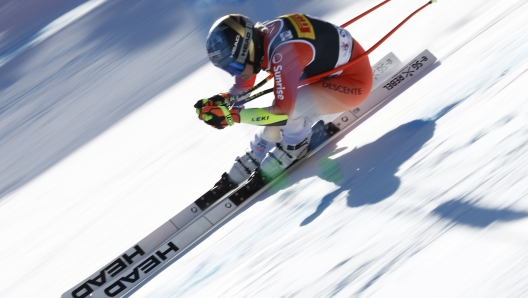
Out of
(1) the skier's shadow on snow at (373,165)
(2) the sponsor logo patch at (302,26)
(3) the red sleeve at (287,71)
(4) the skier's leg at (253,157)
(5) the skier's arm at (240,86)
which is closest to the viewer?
(1) the skier's shadow on snow at (373,165)

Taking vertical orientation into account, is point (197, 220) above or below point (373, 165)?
above

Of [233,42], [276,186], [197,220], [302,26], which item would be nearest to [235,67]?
[233,42]

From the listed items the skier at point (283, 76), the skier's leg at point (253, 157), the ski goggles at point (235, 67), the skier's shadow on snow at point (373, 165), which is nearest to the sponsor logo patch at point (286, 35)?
the skier at point (283, 76)

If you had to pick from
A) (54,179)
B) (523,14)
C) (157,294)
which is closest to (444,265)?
(157,294)

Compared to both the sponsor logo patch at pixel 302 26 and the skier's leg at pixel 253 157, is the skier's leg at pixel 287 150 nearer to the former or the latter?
the skier's leg at pixel 253 157

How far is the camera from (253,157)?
4262mm

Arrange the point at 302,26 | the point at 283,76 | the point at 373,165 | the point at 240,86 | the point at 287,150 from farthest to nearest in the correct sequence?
the point at 240,86 < the point at 287,150 < the point at 302,26 < the point at 283,76 < the point at 373,165

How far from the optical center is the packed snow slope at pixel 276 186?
271 cm

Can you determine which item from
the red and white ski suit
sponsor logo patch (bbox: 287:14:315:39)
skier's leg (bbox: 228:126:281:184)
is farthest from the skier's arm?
sponsor logo patch (bbox: 287:14:315:39)

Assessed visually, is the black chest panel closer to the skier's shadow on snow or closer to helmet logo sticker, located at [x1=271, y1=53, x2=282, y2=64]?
helmet logo sticker, located at [x1=271, y1=53, x2=282, y2=64]

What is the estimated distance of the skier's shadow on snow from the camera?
331 centimetres

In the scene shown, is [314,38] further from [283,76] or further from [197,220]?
[197,220]

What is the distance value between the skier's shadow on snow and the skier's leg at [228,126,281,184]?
0.33m

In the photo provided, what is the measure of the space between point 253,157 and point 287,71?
748mm
